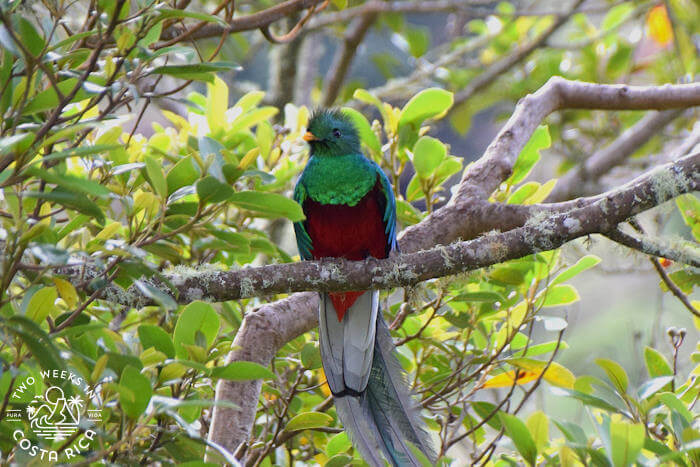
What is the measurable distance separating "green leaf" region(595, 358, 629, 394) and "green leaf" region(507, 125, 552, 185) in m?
0.94

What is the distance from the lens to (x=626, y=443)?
1.62 meters

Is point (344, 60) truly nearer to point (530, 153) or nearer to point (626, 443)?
point (530, 153)

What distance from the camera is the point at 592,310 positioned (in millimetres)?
8234

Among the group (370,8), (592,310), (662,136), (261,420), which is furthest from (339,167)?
(592,310)

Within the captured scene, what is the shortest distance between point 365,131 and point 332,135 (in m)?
0.21

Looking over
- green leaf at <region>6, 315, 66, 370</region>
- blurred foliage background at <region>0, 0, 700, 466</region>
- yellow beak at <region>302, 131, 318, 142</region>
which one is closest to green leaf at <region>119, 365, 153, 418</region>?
blurred foliage background at <region>0, 0, 700, 466</region>

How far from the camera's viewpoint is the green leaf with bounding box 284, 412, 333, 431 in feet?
6.73

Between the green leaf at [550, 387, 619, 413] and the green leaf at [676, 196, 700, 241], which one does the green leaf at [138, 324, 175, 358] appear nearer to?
the green leaf at [550, 387, 619, 413]

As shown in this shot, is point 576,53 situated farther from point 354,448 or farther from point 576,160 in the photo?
point 354,448

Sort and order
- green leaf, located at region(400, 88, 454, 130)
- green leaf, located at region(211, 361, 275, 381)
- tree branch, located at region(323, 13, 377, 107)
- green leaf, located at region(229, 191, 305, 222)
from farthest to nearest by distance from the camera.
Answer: tree branch, located at region(323, 13, 377, 107)
green leaf, located at region(400, 88, 454, 130)
green leaf, located at region(229, 191, 305, 222)
green leaf, located at region(211, 361, 275, 381)

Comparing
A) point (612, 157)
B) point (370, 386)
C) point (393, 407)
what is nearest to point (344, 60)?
point (612, 157)

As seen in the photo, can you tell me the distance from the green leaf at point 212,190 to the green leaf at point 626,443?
104 centimetres

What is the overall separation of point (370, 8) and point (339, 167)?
2.23m

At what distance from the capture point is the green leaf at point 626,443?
A: 1.62m
